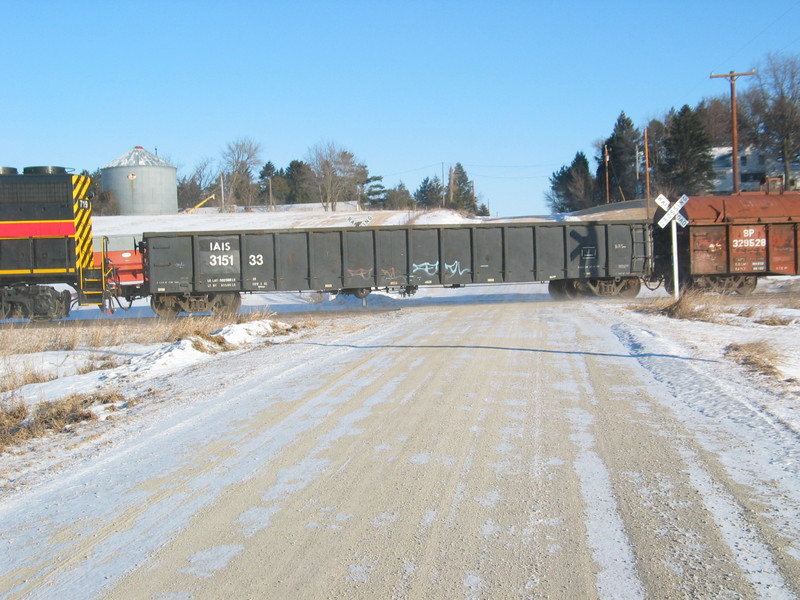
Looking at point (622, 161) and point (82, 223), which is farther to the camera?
point (622, 161)

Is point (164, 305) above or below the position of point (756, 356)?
above

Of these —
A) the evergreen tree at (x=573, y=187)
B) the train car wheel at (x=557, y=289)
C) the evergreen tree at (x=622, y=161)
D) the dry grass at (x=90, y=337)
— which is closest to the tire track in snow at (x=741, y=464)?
the dry grass at (x=90, y=337)

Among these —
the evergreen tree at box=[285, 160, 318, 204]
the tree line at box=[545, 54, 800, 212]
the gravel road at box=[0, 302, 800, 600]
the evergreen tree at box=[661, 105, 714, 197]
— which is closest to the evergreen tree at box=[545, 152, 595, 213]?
the tree line at box=[545, 54, 800, 212]

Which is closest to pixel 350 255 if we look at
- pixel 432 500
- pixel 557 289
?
pixel 557 289

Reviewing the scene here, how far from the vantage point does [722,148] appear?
81.4 metres

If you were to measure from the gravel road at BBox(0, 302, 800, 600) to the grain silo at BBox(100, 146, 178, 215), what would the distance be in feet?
223

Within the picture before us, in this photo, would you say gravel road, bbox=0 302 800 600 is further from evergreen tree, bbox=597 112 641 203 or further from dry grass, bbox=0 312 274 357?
evergreen tree, bbox=597 112 641 203

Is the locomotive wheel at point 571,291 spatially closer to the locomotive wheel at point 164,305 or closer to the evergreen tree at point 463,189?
the locomotive wheel at point 164,305

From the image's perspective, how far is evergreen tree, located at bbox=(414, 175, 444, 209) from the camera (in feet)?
328

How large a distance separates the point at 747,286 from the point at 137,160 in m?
64.6

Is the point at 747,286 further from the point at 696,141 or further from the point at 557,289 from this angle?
the point at 696,141

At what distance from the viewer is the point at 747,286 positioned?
2327 centimetres

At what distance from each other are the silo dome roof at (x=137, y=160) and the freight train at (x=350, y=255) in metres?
53.4

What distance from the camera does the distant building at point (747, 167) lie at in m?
75.6
